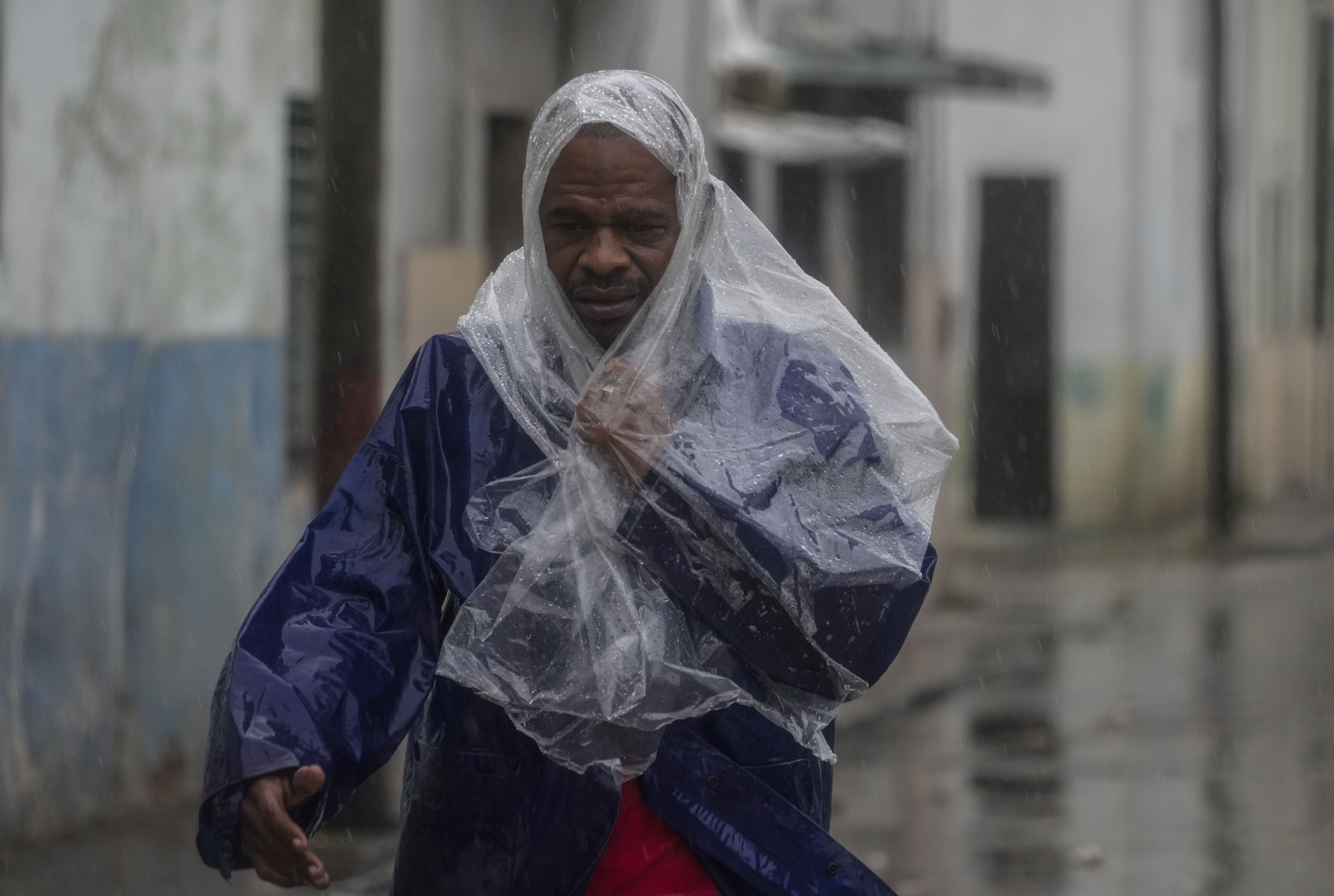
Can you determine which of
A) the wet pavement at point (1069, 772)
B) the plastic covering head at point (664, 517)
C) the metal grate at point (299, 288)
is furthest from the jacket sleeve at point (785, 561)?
the metal grate at point (299, 288)

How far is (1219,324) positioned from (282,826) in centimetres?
1677

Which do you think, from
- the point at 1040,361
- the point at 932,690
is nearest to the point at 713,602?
the point at 932,690

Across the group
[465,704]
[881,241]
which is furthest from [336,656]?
[881,241]

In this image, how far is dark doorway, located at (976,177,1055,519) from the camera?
1750cm

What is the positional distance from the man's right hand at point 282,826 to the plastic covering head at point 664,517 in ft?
0.77

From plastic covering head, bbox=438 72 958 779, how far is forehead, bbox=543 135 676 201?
15 millimetres

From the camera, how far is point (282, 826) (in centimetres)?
220

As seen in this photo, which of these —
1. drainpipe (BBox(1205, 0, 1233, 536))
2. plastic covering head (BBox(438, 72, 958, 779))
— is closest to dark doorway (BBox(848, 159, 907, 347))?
drainpipe (BBox(1205, 0, 1233, 536))

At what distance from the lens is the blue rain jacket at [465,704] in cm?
235

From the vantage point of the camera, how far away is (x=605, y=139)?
2.50 m

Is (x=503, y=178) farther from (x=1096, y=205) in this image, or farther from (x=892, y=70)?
(x=1096, y=205)

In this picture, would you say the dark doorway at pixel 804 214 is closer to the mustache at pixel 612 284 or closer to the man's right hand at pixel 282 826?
the mustache at pixel 612 284

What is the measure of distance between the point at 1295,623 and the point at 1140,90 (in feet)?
24.3

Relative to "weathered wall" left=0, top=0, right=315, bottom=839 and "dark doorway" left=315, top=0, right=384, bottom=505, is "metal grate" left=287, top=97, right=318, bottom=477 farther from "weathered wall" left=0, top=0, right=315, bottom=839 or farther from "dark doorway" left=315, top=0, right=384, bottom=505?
"dark doorway" left=315, top=0, right=384, bottom=505
